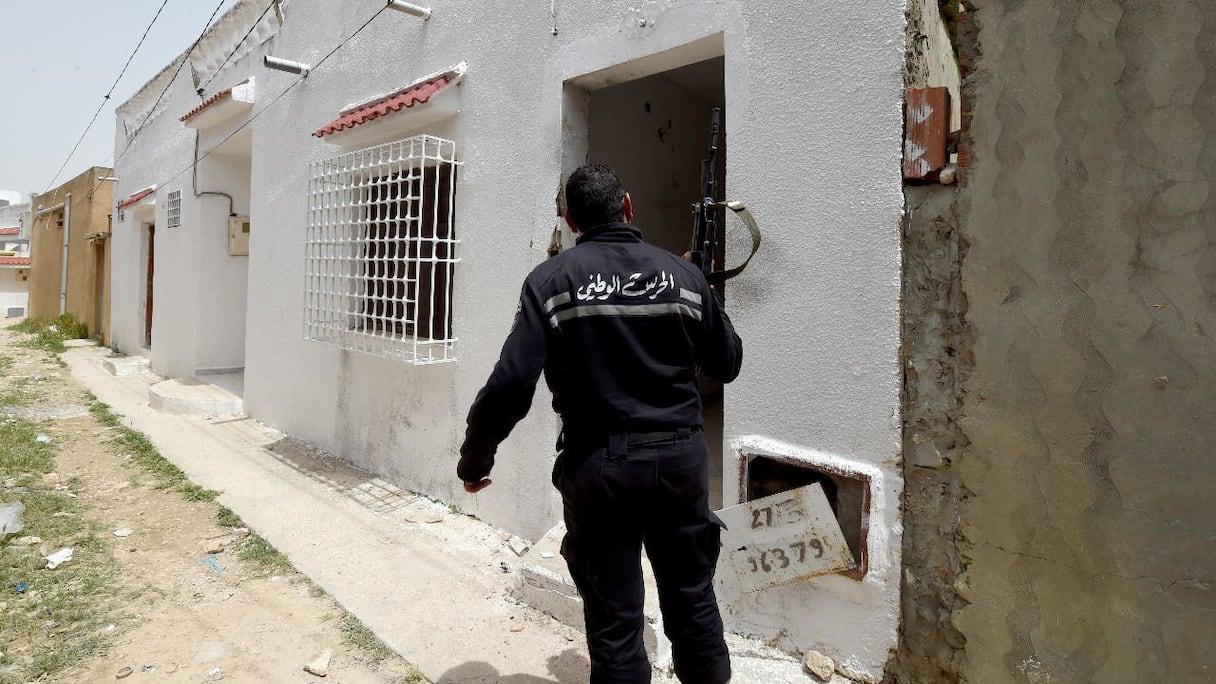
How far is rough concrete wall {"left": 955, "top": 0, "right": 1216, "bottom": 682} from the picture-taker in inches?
67.7

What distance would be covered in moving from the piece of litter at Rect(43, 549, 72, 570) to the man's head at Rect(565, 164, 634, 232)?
126 inches

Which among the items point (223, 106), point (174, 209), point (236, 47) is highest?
point (236, 47)

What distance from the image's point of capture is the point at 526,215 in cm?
352

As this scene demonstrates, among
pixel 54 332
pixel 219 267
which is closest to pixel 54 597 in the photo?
pixel 219 267

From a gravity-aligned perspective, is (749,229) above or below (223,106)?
below

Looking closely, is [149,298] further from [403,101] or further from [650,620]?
[650,620]

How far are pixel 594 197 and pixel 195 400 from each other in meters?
6.37

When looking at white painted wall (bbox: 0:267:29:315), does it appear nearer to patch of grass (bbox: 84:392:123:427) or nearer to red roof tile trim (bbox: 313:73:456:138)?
patch of grass (bbox: 84:392:123:427)

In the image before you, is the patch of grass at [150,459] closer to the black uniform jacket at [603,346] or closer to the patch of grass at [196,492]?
the patch of grass at [196,492]

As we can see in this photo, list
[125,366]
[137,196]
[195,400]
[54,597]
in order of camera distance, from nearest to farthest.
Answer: [54,597]
[195,400]
[125,366]
[137,196]

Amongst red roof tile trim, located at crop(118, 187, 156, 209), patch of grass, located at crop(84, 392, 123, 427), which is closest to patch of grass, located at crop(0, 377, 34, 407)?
patch of grass, located at crop(84, 392, 123, 427)

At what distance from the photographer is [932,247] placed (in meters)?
2.16

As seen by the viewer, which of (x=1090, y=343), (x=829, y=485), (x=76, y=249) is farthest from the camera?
(x=76, y=249)

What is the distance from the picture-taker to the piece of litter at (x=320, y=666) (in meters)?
2.42
